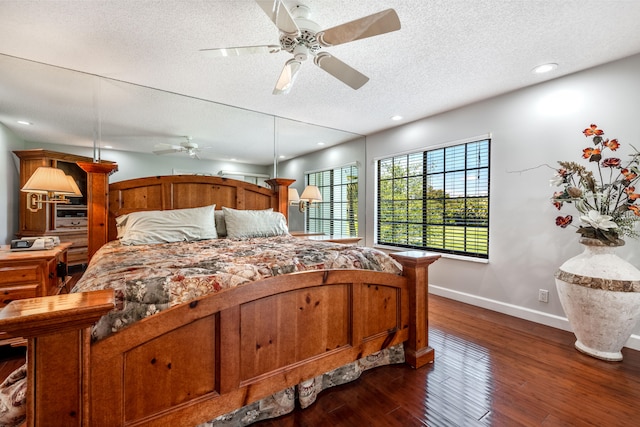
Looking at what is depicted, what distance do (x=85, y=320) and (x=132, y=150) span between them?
8.75 feet

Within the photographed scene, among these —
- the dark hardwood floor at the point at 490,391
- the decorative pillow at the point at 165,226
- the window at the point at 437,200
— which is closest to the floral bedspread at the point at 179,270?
the decorative pillow at the point at 165,226

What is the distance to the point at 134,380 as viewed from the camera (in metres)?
1.16

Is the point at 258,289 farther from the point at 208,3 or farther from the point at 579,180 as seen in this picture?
the point at 579,180

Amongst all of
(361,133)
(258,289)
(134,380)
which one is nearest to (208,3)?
(258,289)

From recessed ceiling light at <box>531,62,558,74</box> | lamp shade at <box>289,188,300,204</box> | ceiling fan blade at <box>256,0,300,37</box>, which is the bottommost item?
lamp shade at <box>289,188,300,204</box>

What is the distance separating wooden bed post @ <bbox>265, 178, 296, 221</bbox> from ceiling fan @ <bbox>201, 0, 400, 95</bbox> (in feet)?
5.93

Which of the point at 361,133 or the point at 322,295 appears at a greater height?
the point at 361,133

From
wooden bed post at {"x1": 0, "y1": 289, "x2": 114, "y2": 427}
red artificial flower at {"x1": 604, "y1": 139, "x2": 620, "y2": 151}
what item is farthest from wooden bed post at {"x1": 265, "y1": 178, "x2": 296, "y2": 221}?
red artificial flower at {"x1": 604, "y1": 139, "x2": 620, "y2": 151}

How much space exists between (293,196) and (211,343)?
9.40 ft

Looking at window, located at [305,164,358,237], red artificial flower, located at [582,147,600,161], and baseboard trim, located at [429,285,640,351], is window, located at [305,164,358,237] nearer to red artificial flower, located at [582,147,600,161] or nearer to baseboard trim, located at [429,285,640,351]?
baseboard trim, located at [429,285,640,351]

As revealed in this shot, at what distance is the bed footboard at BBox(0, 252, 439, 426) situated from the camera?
38.0 inches

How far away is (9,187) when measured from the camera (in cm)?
257

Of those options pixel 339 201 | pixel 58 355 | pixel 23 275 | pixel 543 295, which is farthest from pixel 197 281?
pixel 339 201

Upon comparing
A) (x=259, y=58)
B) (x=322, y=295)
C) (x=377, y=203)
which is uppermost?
(x=259, y=58)
